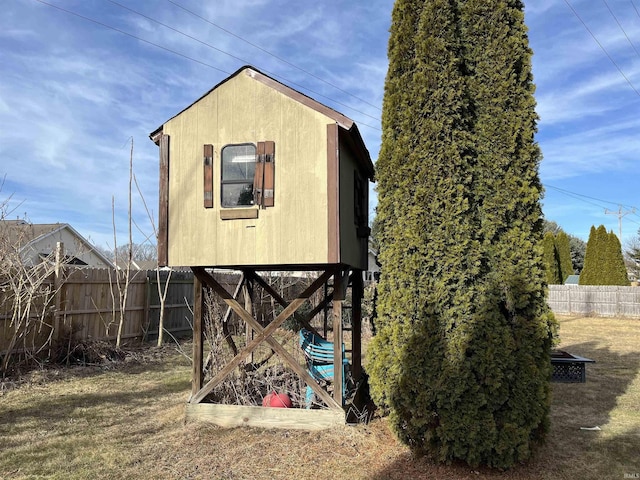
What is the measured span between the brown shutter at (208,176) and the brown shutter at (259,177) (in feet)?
1.67

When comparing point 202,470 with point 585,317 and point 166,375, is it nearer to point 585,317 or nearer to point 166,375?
point 166,375

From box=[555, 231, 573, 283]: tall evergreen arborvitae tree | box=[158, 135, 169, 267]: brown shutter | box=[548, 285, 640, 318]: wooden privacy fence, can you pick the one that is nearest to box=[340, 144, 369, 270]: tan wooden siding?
box=[158, 135, 169, 267]: brown shutter

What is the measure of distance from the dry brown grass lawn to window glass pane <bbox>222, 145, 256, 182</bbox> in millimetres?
2799

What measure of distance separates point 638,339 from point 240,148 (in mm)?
13224

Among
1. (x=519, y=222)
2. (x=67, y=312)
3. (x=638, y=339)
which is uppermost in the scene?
(x=519, y=222)

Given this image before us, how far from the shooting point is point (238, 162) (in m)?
5.11

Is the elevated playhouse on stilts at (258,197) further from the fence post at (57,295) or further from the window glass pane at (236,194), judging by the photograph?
the fence post at (57,295)

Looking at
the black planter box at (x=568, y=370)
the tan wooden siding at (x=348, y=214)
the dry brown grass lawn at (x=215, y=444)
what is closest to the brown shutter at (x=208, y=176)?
the tan wooden siding at (x=348, y=214)

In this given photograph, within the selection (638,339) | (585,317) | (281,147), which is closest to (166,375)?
(281,147)

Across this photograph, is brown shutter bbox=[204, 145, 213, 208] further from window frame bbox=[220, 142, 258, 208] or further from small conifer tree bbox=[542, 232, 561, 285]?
small conifer tree bbox=[542, 232, 561, 285]

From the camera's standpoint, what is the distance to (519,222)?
399 cm

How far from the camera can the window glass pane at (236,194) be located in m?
5.05

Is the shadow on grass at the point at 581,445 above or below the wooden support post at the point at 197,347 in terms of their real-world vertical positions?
below

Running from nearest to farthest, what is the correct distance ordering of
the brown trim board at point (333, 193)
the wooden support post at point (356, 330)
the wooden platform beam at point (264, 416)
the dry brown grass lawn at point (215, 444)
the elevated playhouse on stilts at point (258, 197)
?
the dry brown grass lawn at point (215, 444) → the brown trim board at point (333, 193) → the elevated playhouse on stilts at point (258, 197) → the wooden platform beam at point (264, 416) → the wooden support post at point (356, 330)
